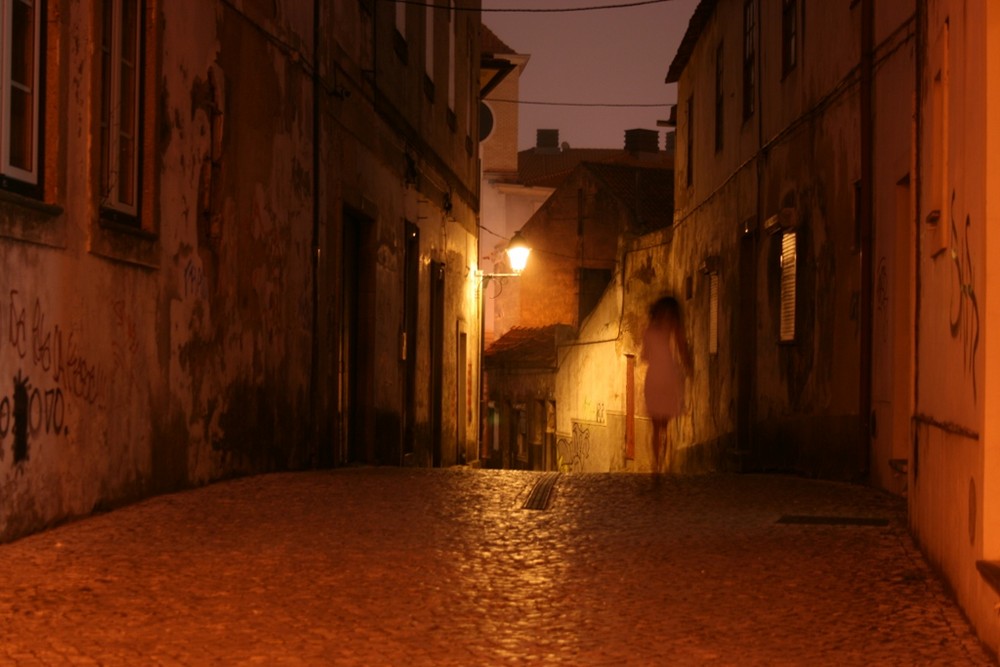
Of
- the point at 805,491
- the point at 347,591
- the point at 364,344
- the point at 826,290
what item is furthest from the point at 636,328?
the point at 347,591

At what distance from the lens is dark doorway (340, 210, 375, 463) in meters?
14.4

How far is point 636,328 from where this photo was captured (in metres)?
25.8

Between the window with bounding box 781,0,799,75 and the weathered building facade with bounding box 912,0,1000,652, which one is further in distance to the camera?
the window with bounding box 781,0,799,75

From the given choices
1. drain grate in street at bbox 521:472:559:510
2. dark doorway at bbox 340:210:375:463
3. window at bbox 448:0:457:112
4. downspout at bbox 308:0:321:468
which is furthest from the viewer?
window at bbox 448:0:457:112

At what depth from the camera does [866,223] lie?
10625 millimetres

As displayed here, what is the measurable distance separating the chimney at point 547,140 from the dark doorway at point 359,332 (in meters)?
52.0

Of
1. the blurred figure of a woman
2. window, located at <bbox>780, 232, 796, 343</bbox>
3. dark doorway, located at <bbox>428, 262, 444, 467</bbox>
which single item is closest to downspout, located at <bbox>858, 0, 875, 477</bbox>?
the blurred figure of a woman

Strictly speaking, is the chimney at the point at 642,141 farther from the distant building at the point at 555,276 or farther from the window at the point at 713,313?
the window at the point at 713,313

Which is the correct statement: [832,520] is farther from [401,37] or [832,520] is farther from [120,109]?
[401,37]

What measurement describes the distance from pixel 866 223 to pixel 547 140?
56.6 m

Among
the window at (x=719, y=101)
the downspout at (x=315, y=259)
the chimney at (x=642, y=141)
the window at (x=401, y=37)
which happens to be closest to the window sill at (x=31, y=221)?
the downspout at (x=315, y=259)

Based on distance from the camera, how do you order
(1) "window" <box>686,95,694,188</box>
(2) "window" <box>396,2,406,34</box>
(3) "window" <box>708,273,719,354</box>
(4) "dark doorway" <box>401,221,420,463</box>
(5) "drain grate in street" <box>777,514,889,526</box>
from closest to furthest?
(5) "drain grate in street" <box>777,514,889,526</box>
(2) "window" <box>396,2,406,34</box>
(4) "dark doorway" <box>401,221,420,463</box>
(3) "window" <box>708,273,719,354</box>
(1) "window" <box>686,95,694,188</box>

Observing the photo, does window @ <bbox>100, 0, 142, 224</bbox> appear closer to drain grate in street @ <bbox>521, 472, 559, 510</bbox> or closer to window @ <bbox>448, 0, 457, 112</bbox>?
drain grate in street @ <bbox>521, 472, 559, 510</bbox>

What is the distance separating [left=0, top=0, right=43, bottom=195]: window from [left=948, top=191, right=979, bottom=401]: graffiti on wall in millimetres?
4505
